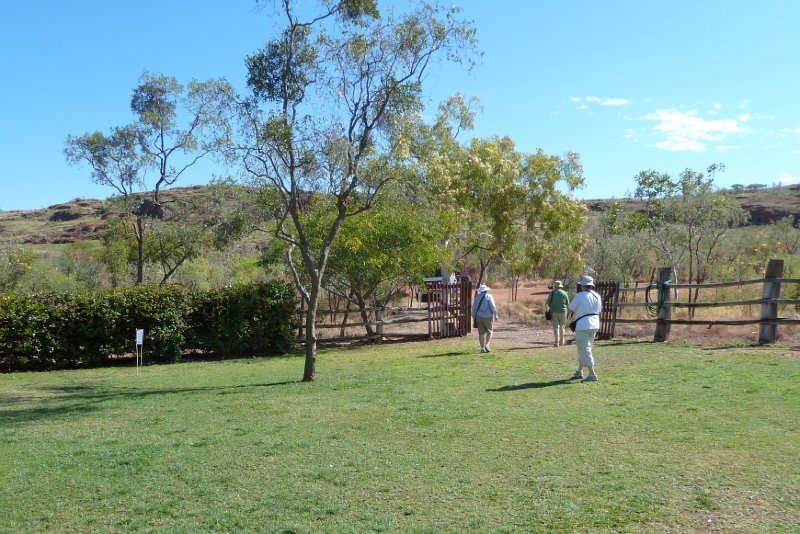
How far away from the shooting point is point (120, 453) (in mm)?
8047

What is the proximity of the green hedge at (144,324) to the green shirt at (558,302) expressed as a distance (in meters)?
7.65

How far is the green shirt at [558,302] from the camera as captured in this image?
17.5m

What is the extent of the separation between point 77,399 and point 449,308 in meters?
12.2

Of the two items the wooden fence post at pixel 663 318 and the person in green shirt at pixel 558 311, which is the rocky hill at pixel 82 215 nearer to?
the wooden fence post at pixel 663 318

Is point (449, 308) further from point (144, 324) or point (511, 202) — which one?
point (144, 324)

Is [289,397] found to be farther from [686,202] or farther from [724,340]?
[686,202]

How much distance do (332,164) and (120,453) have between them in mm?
7196

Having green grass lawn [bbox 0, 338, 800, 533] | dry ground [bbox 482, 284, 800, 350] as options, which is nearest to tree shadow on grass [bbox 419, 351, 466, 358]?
dry ground [bbox 482, 284, 800, 350]

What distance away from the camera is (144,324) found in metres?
18.5

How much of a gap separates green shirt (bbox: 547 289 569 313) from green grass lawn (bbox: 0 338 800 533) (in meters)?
4.15

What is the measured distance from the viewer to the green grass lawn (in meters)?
5.62

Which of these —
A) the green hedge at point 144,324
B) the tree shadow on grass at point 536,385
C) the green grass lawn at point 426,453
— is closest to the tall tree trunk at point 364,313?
the green hedge at point 144,324

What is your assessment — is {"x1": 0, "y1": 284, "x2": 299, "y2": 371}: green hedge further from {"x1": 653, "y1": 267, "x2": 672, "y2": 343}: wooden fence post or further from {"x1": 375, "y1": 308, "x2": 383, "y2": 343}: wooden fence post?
{"x1": 653, "y1": 267, "x2": 672, "y2": 343}: wooden fence post

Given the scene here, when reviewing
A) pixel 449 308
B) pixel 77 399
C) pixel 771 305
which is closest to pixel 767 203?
pixel 449 308
